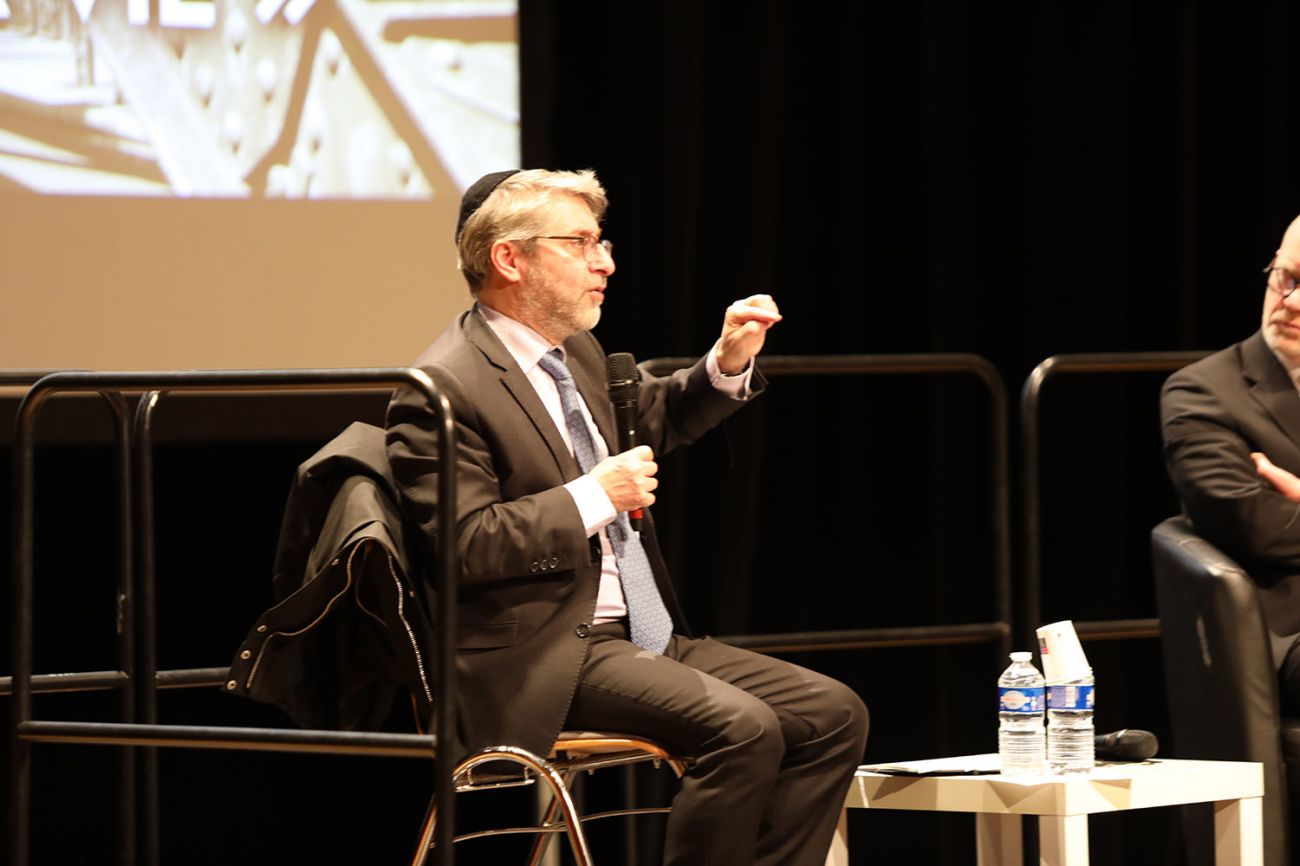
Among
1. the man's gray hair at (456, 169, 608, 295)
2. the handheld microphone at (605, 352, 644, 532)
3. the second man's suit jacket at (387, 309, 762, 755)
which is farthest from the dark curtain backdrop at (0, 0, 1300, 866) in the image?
the second man's suit jacket at (387, 309, 762, 755)

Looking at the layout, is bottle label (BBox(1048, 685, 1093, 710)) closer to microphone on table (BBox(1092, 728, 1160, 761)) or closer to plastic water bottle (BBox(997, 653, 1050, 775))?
plastic water bottle (BBox(997, 653, 1050, 775))

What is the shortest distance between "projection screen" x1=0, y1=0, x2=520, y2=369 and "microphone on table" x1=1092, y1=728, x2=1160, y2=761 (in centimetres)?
187

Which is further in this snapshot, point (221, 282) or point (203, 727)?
point (221, 282)

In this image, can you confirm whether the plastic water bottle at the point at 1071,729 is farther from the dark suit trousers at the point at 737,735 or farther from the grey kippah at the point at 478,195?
the grey kippah at the point at 478,195

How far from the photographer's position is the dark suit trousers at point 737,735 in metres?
2.53

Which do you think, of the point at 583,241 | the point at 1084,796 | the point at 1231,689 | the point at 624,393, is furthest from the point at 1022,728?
the point at 583,241

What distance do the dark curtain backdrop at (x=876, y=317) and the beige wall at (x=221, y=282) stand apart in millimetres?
289

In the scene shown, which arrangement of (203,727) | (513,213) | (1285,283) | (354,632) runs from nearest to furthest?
(203,727)
(354,632)
(513,213)
(1285,283)

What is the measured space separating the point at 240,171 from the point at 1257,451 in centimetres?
218

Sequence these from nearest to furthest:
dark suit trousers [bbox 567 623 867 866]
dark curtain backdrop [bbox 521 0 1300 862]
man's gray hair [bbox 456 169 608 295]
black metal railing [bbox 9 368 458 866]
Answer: black metal railing [bbox 9 368 458 866] → dark suit trousers [bbox 567 623 867 866] → man's gray hair [bbox 456 169 608 295] → dark curtain backdrop [bbox 521 0 1300 862]

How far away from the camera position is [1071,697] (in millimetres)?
2750

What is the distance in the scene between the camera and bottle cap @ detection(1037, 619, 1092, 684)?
280 cm

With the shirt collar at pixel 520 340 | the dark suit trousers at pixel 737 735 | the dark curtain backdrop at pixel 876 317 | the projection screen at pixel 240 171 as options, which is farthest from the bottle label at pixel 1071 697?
the projection screen at pixel 240 171

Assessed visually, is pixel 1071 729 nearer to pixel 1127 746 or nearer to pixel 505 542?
pixel 1127 746
